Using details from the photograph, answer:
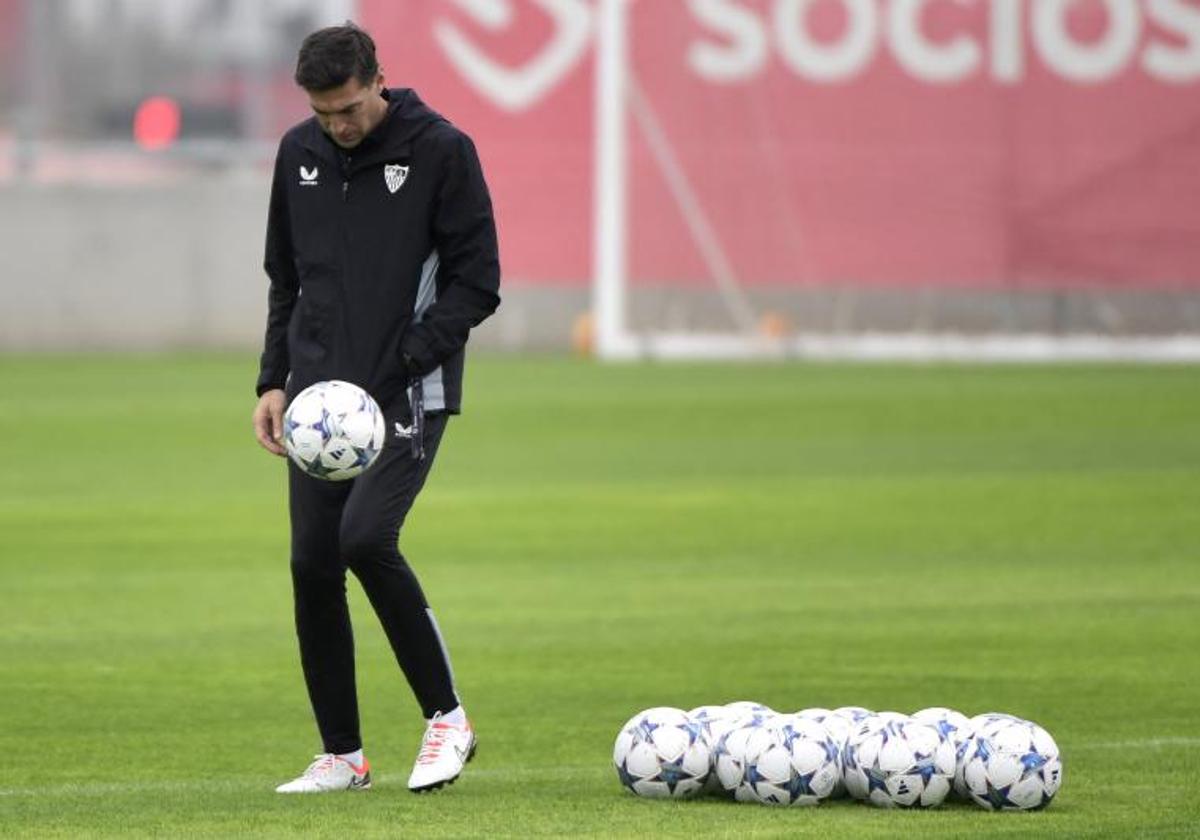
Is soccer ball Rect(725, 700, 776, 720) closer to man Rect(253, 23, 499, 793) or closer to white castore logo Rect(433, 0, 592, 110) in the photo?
man Rect(253, 23, 499, 793)

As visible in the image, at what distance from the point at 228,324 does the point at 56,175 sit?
3.74m

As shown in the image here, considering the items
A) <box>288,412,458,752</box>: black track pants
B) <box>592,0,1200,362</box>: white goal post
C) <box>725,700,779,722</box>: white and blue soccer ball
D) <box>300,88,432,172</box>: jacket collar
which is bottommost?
<box>592,0,1200,362</box>: white goal post

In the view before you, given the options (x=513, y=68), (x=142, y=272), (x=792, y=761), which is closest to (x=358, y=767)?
(x=792, y=761)

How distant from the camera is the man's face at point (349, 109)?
27.3 feet

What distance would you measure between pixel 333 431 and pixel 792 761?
5.26 feet

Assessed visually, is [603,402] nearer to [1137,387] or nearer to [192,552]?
[1137,387]

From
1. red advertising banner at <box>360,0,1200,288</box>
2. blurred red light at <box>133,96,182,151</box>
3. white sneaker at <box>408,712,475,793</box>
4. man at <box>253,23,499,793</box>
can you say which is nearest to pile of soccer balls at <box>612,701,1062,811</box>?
white sneaker at <box>408,712,475,793</box>

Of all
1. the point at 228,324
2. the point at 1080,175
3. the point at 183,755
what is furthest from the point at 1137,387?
the point at 183,755

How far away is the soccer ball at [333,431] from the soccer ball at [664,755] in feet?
3.65

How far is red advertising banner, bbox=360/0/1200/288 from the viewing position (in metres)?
34.5

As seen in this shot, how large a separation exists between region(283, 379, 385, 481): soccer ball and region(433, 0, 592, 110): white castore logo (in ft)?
97.6

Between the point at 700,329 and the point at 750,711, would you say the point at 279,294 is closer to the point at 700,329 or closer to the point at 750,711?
the point at 750,711

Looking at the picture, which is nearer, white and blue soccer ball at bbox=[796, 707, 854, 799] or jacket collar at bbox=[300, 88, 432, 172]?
white and blue soccer ball at bbox=[796, 707, 854, 799]

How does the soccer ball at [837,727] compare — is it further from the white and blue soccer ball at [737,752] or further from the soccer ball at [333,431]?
the soccer ball at [333,431]
